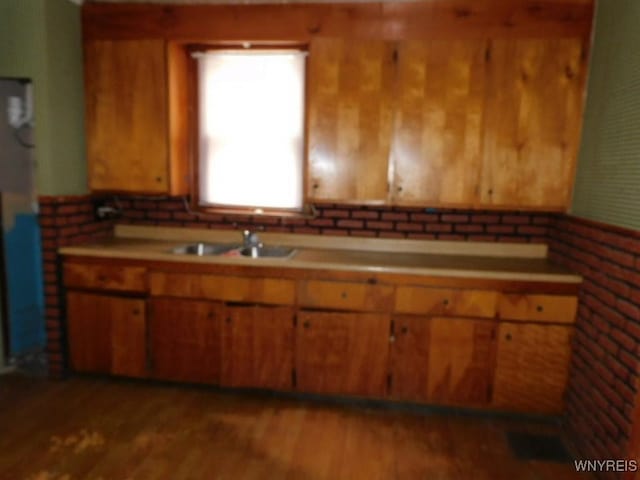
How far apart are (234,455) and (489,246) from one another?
1971mm

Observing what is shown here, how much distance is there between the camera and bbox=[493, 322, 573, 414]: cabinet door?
8.43ft

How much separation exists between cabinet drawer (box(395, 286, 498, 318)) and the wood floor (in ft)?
2.04

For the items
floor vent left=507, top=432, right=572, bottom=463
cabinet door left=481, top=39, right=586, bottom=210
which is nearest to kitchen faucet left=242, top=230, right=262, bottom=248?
cabinet door left=481, top=39, right=586, bottom=210

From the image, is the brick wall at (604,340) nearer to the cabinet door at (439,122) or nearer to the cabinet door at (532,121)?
→ the cabinet door at (532,121)

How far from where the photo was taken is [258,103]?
3119 millimetres

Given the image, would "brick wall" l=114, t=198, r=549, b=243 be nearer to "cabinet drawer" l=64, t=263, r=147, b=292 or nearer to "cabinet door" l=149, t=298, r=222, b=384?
"cabinet drawer" l=64, t=263, r=147, b=292

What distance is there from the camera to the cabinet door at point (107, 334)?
2863 mm

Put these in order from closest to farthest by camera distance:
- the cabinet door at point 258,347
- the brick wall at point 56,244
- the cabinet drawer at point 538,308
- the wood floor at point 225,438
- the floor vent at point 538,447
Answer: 1. the wood floor at point 225,438
2. the floor vent at point 538,447
3. the cabinet drawer at point 538,308
4. the cabinet door at point 258,347
5. the brick wall at point 56,244

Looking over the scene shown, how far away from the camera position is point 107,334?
2.91 metres

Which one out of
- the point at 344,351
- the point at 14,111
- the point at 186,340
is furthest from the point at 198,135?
the point at 344,351

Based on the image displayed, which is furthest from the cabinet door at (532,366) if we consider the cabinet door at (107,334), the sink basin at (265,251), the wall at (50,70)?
the wall at (50,70)

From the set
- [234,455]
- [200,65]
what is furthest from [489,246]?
[200,65]

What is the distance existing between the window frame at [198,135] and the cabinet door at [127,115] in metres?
0.28

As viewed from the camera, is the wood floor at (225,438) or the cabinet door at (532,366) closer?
the wood floor at (225,438)
